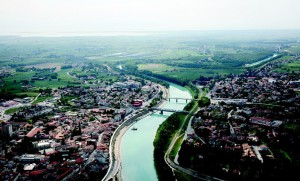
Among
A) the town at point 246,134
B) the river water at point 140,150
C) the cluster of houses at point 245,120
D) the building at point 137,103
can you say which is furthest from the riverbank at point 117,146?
the cluster of houses at point 245,120

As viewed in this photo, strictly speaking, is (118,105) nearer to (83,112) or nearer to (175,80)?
(83,112)

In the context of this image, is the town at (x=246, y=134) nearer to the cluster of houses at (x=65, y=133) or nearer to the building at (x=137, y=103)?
the cluster of houses at (x=65, y=133)

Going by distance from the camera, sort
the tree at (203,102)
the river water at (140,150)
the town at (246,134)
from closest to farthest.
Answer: the town at (246,134) < the river water at (140,150) < the tree at (203,102)

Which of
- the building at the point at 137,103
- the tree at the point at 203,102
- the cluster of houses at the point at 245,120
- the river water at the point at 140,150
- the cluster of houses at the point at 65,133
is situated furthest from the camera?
the building at the point at 137,103

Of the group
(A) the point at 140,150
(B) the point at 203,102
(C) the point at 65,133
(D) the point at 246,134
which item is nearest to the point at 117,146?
(A) the point at 140,150

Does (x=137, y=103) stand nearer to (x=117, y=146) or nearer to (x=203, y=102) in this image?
(x=203, y=102)

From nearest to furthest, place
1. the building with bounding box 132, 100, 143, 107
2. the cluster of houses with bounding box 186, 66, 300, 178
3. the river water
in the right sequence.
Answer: the river water, the cluster of houses with bounding box 186, 66, 300, 178, the building with bounding box 132, 100, 143, 107

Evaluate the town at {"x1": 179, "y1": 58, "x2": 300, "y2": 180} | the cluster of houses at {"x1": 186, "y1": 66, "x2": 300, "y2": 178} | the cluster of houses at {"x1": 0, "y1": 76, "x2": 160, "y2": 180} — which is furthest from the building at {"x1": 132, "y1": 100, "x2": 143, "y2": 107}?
the cluster of houses at {"x1": 186, "y1": 66, "x2": 300, "y2": 178}

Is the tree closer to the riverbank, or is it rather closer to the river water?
the river water

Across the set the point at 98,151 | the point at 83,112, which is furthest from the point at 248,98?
the point at 98,151

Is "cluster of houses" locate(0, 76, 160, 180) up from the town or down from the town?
down
